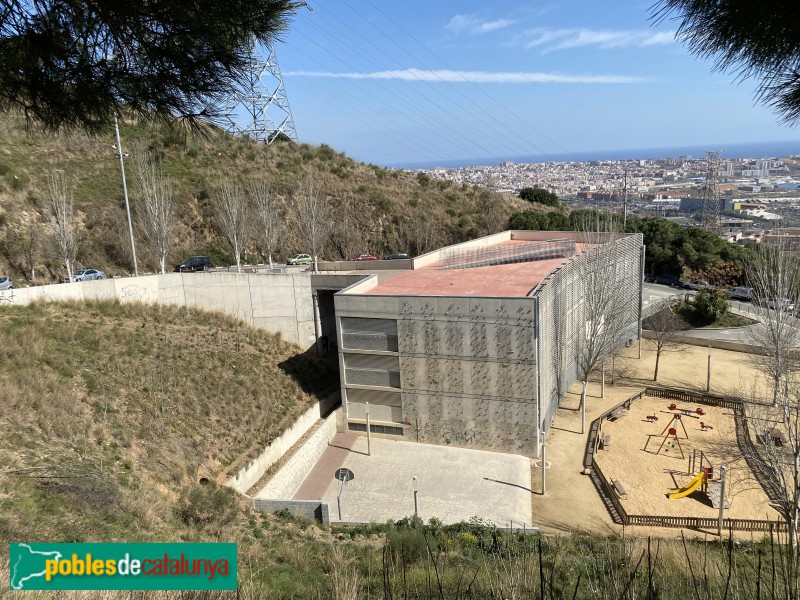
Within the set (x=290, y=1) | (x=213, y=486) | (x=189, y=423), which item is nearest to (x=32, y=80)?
(x=290, y=1)

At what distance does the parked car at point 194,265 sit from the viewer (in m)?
32.2

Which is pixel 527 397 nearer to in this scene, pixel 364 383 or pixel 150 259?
pixel 364 383

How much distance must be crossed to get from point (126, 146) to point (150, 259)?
12637 mm

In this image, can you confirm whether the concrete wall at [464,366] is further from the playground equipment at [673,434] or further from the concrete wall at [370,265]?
the concrete wall at [370,265]

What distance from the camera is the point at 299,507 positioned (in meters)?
15.1

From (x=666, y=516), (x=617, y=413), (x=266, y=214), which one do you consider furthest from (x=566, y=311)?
(x=266, y=214)

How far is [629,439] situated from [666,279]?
27.5m

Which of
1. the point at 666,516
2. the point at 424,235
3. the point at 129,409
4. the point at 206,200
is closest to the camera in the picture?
the point at 666,516

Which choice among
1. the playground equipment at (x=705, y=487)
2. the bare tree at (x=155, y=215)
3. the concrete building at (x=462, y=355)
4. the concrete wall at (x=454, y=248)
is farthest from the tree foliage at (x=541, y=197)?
the playground equipment at (x=705, y=487)

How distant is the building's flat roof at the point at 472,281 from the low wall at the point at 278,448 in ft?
17.4

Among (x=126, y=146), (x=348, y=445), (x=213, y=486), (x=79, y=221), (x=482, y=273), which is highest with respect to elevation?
(x=126, y=146)

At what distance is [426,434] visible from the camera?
65.3 feet

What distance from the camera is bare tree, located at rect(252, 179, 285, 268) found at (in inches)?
1316

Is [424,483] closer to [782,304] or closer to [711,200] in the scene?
[782,304]
